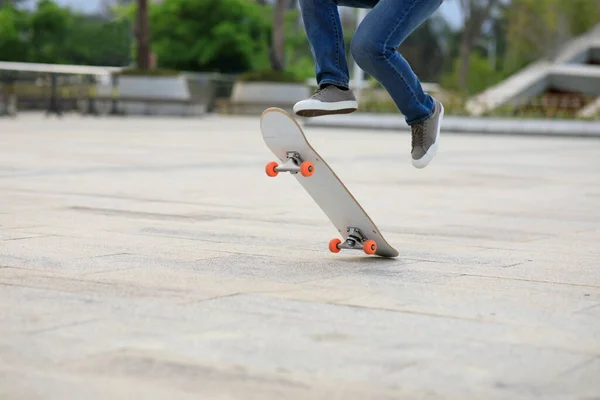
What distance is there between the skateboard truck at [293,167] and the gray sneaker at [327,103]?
0.23 m


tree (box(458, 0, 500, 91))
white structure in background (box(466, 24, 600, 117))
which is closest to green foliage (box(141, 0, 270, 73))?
tree (box(458, 0, 500, 91))

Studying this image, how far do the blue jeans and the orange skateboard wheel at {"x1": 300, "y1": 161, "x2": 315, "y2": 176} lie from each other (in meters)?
0.44

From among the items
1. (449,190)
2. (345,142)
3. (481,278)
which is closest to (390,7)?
(481,278)

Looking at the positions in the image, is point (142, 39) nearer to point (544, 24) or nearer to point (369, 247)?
point (369, 247)

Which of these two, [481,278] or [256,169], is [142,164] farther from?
[481,278]

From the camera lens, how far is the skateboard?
561cm

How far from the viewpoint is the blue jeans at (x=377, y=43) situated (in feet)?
17.9

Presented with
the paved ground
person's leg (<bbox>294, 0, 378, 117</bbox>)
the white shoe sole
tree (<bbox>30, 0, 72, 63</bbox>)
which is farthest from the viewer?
tree (<bbox>30, 0, 72, 63</bbox>)

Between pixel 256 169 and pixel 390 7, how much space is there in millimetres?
7490

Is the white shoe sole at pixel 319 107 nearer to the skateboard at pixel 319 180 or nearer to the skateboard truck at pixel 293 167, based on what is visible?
the skateboard at pixel 319 180

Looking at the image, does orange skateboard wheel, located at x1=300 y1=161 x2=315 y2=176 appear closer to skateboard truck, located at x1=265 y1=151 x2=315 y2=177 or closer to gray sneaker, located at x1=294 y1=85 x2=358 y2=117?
skateboard truck, located at x1=265 y1=151 x2=315 y2=177

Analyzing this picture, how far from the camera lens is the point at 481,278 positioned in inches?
211

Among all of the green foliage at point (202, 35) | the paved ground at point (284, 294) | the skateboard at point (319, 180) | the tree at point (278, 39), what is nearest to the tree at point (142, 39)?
the tree at point (278, 39)

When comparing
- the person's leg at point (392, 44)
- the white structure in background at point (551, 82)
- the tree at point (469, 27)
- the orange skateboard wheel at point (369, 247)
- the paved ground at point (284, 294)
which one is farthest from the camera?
the tree at point (469, 27)
